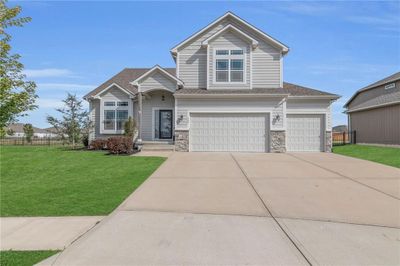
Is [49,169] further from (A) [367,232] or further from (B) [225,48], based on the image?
(B) [225,48]

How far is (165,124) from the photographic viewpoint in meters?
21.7

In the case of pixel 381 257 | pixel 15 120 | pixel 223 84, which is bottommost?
pixel 381 257

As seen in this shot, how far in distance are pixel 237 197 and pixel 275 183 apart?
85.6 inches

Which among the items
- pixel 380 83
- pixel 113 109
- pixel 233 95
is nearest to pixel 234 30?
pixel 233 95

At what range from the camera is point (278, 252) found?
460 centimetres

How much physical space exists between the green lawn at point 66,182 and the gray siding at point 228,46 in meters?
7.68

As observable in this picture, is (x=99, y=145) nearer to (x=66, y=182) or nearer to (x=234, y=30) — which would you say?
(x=66, y=182)

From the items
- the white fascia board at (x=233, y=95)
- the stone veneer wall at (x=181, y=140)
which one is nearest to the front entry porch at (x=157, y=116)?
the stone veneer wall at (x=181, y=140)

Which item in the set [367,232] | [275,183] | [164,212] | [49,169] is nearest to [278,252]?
[367,232]

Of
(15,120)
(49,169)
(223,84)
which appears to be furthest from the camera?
(223,84)

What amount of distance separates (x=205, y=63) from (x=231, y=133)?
497 centimetres

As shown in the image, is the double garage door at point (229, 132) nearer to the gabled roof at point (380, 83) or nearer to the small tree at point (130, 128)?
the small tree at point (130, 128)

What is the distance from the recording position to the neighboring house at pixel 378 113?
23.7 m

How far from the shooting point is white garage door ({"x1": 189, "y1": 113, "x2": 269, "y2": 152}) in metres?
19.2
